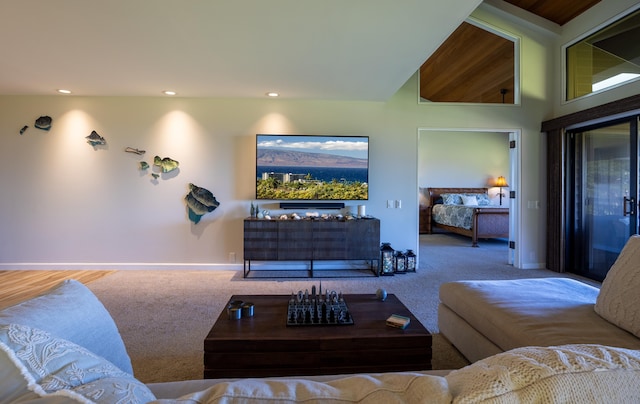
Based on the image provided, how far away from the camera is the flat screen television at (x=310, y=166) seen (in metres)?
4.53

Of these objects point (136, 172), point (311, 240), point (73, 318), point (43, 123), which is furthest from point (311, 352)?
point (43, 123)

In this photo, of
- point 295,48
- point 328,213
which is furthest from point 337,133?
point 295,48

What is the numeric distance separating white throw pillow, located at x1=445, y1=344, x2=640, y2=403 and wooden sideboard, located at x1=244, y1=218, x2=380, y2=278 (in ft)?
12.1

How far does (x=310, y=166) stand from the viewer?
4574mm

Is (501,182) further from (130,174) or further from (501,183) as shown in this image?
(130,174)

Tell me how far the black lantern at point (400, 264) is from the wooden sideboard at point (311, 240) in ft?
1.20

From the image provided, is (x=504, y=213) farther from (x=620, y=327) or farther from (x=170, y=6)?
(x=170, y=6)

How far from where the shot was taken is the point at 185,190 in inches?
182

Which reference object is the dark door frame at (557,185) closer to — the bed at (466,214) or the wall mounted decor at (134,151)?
the bed at (466,214)

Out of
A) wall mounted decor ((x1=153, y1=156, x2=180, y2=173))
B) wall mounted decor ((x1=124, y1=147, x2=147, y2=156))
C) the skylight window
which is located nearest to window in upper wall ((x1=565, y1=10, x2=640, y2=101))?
the skylight window

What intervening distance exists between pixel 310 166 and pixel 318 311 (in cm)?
289

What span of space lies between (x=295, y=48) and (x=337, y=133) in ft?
5.80

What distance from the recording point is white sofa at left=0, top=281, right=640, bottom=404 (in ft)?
1.65

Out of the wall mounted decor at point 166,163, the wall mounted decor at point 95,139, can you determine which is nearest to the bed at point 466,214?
the wall mounted decor at point 166,163
